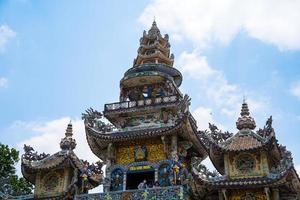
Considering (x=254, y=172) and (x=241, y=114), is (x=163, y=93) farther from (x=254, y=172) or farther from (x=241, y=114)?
(x=254, y=172)

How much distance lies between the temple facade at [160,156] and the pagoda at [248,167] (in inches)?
1.8

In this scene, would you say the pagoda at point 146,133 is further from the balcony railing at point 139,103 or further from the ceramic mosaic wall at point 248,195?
the ceramic mosaic wall at point 248,195

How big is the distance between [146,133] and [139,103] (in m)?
2.97

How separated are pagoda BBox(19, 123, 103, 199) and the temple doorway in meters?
1.65

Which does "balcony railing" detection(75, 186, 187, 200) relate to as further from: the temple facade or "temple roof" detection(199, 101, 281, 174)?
"temple roof" detection(199, 101, 281, 174)

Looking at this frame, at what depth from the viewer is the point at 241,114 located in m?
23.5

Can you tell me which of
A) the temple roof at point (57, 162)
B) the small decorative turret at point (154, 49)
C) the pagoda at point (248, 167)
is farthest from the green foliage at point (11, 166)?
the pagoda at point (248, 167)

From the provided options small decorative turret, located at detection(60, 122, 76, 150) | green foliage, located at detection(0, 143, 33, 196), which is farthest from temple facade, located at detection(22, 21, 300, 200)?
green foliage, located at detection(0, 143, 33, 196)

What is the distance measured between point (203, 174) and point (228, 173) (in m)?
1.24

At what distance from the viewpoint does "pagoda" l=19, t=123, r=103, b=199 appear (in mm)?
24281

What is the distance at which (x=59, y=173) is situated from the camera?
82.2 ft

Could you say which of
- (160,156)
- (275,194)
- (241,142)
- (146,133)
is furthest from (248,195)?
(146,133)

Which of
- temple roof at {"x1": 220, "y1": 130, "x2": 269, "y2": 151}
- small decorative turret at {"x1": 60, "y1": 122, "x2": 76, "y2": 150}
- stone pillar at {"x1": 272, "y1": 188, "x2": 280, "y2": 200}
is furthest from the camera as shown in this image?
small decorative turret at {"x1": 60, "y1": 122, "x2": 76, "y2": 150}

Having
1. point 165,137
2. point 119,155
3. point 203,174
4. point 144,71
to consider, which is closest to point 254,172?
point 203,174
